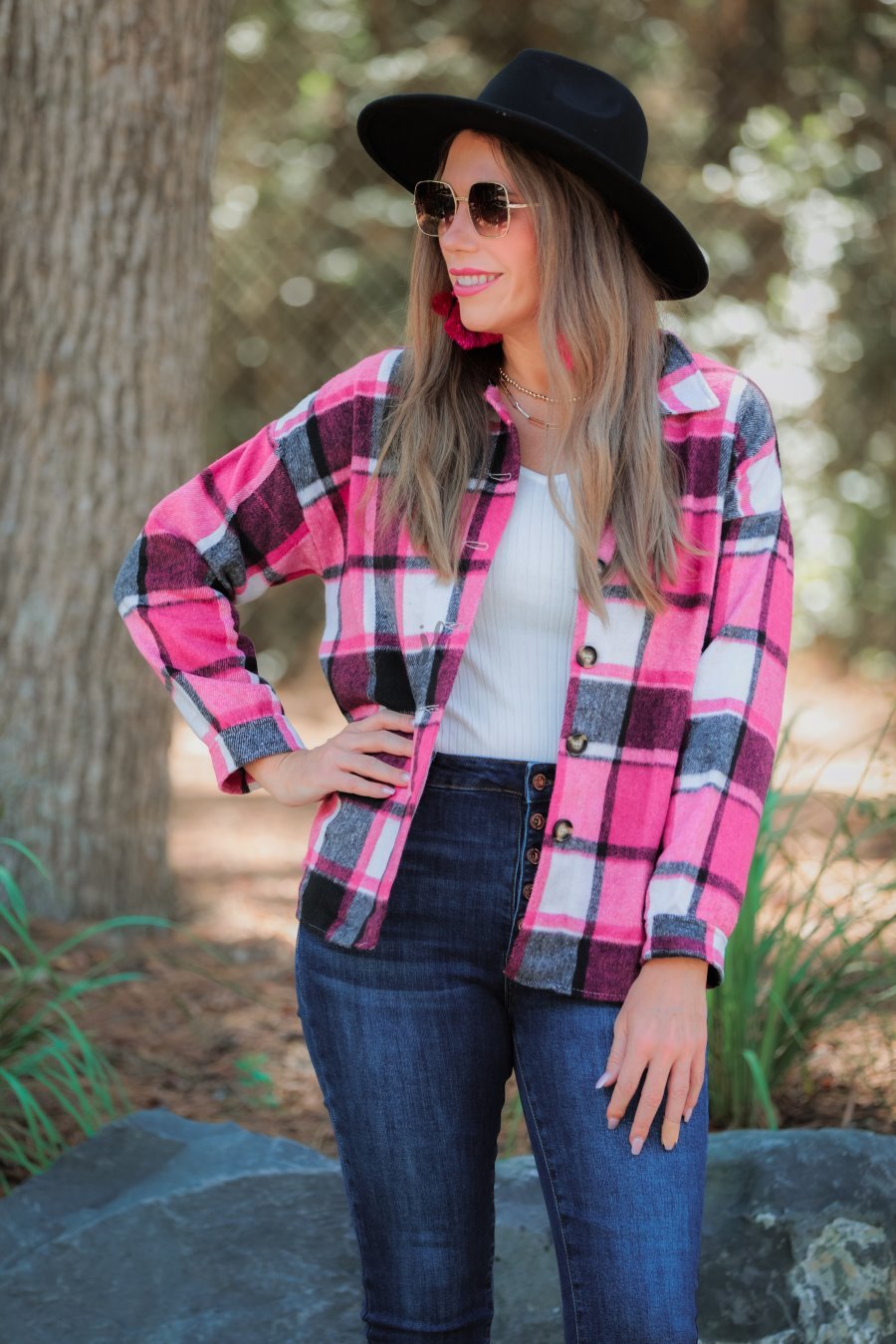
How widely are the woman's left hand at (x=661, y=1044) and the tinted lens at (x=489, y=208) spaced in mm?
978

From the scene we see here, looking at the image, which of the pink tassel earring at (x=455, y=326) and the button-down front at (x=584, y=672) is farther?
the pink tassel earring at (x=455, y=326)

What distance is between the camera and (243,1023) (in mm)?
3883

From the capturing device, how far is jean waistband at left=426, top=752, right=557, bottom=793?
6.07ft

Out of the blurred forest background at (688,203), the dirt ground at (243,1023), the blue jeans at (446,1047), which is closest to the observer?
the blue jeans at (446,1047)

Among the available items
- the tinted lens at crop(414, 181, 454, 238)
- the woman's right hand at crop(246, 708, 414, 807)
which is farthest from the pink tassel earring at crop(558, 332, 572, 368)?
the woman's right hand at crop(246, 708, 414, 807)

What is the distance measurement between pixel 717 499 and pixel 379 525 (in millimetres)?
451

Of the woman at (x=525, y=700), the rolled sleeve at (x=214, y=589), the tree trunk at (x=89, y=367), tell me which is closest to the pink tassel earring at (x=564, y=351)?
the woman at (x=525, y=700)

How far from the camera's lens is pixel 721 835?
178 centimetres

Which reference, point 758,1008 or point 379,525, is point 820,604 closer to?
point 758,1008

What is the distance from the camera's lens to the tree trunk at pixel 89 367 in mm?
4047

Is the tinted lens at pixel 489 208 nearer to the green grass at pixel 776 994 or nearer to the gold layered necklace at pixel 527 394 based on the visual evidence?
the gold layered necklace at pixel 527 394

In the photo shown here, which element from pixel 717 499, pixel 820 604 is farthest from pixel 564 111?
pixel 820 604

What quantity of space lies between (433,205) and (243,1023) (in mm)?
2483

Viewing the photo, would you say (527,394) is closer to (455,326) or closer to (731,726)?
(455,326)
